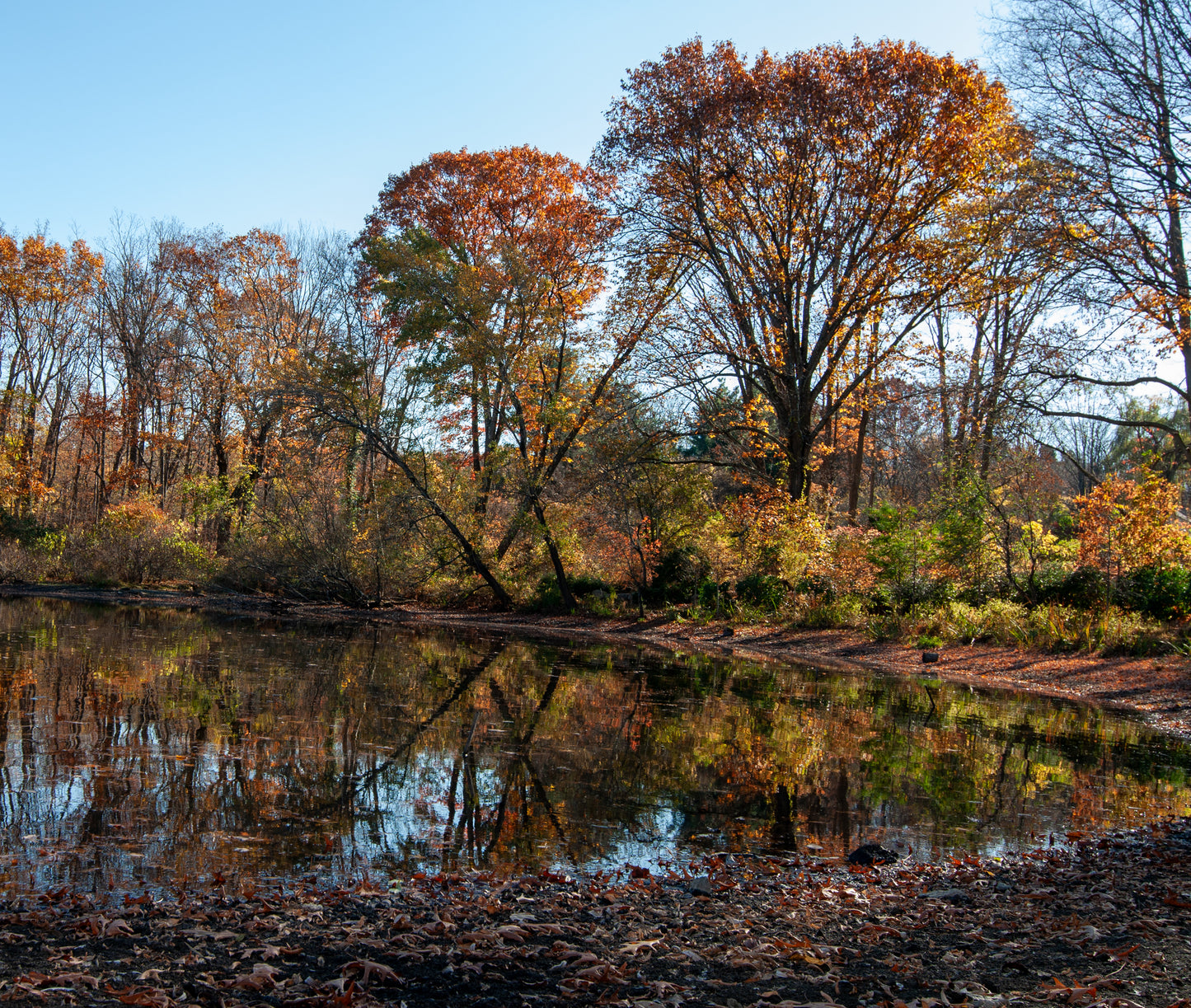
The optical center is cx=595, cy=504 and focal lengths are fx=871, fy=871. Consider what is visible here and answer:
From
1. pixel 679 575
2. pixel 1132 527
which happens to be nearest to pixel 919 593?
pixel 1132 527

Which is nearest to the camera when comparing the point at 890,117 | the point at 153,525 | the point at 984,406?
the point at 984,406

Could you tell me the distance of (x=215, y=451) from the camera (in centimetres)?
3095

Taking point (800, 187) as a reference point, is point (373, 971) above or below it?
below

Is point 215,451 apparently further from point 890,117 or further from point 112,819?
point 112,819

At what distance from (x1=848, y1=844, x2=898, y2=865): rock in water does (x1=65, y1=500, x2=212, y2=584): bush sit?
80.8 feet

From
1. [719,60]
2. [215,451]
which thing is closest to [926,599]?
[719,60]

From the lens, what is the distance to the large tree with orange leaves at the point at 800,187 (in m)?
18.8

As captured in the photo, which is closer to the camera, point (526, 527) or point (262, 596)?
point (526, 527)

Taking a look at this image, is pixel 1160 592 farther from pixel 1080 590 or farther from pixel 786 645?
pixel 786 645

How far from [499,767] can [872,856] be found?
130 inches

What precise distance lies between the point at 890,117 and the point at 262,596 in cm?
2040

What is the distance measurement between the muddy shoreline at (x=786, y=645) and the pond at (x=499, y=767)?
1414 millimetres

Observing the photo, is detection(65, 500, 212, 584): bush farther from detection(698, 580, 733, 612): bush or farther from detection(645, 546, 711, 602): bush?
detection(698, 580, 733, 612): bush

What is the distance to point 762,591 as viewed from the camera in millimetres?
21859
